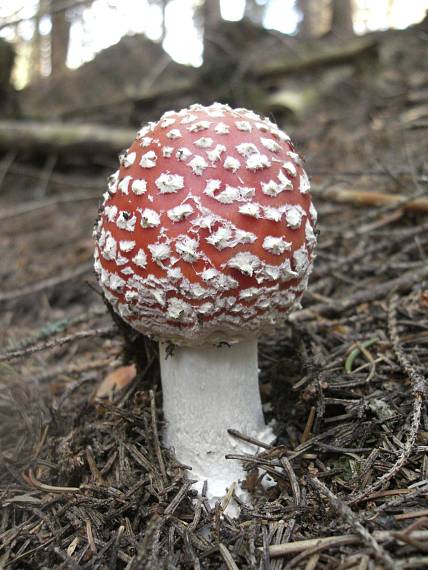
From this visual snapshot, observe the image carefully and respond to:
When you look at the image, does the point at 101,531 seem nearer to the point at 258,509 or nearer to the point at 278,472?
the point at 258,509

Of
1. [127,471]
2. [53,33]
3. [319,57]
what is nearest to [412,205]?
[127,471]

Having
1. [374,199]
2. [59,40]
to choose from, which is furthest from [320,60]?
[59,40]

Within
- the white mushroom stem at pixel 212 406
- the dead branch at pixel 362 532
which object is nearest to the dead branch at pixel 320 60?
the white mushroom stem at pixel 212 406

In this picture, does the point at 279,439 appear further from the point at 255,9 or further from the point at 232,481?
the point at 255,9

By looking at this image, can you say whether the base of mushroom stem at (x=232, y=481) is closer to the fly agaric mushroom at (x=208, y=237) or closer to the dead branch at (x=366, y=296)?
the fly agaric mushroom at (x=208, y=237)

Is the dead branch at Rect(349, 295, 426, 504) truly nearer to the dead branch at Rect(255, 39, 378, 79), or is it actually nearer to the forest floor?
the forest floor

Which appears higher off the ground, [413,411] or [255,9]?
[255,9]
